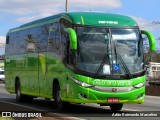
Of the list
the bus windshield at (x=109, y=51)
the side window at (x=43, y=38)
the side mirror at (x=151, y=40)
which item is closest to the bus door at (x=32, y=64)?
the side window at (x=43, y=38)

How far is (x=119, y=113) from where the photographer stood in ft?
56.1

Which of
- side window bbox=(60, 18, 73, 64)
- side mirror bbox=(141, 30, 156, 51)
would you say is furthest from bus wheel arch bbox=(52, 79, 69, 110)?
side mirror bbox=(141, 30, 156, 51)

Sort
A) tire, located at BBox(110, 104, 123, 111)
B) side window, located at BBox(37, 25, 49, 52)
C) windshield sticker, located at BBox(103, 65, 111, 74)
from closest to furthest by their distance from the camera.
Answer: windshield sticker, located at BBox(103, 65, 111, 74), tire, located at BBox(110, 104, 123, 111), side window, located at BBox(37, 25, 49, 52)

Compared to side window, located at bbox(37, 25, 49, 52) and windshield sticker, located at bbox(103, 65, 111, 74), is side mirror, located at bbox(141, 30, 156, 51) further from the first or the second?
side window, located at bbox(37, 25, 49, 52)

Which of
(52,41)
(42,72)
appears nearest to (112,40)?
(52,41)

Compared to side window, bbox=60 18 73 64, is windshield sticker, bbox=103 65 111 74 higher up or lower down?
lower down


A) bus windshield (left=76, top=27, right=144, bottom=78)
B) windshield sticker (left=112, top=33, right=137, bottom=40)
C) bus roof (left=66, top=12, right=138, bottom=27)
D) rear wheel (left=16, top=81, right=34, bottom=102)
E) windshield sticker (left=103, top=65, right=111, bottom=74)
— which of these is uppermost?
bus roof (left=66, top=12, right=138, bottom=27)

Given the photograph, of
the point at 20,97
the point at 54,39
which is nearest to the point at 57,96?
the point at 54,39

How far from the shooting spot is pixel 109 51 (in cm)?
1627

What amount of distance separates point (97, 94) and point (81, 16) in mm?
2836

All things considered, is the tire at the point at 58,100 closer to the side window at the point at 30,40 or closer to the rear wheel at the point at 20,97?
the side window at the point at 30,40

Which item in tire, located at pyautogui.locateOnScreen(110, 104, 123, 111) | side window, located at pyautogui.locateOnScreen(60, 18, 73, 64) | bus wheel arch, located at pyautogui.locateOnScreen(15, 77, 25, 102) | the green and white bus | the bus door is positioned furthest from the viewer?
bus wheel arch, located at pyautogui.locateOnScreen(15, 77, 25, 102)

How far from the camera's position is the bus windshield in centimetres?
1609

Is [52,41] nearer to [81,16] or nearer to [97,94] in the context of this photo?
[81,16]
